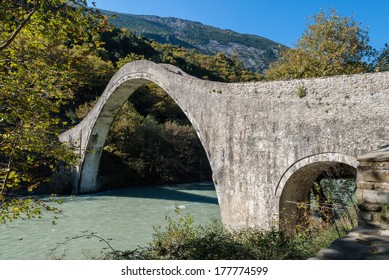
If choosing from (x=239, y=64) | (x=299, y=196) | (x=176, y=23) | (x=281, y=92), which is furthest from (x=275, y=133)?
(x=176, y=23)

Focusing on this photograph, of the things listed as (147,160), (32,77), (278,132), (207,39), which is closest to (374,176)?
(278,132)

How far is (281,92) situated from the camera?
24.0 feet

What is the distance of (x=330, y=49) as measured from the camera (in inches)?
515

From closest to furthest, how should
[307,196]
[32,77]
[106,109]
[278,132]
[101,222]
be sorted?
[32,77]
[278,132]
[307,196]
[101,222]
[106,109]

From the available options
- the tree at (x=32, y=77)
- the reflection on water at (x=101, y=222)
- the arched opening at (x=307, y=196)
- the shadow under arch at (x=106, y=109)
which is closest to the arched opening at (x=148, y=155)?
the shadow under arch at (x=106, y=109)

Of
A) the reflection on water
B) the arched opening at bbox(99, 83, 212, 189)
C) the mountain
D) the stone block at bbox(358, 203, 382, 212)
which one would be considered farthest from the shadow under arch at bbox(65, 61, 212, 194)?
the mountain

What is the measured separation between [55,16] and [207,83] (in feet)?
16.7

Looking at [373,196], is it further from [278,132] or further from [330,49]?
[330,49]

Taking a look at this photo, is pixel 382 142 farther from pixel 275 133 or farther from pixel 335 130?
pixel 275 133

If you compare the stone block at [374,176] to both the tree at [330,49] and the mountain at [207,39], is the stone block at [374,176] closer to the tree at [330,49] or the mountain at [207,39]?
the tree at [330,49]

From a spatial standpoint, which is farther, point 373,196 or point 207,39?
point 207,39

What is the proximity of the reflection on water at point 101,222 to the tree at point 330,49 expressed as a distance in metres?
7.01

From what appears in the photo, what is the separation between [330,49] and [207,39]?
11577 centimetres

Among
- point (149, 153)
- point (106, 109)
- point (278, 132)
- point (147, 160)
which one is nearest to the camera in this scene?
point (278, 132)
